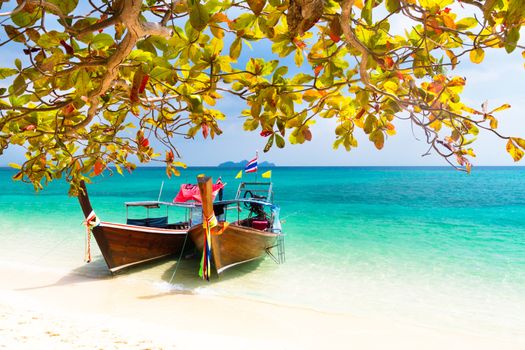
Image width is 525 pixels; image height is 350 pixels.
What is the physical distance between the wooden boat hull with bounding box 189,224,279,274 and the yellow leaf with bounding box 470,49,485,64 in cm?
701

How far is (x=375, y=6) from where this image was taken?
1198mm

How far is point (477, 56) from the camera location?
4.33 feet

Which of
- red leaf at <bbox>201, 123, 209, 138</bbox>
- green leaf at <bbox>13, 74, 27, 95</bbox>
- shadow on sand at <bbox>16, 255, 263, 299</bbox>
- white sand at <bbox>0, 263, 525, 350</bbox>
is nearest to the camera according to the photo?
green leaf at <bbox>13, 74, 27, 95</bbox>

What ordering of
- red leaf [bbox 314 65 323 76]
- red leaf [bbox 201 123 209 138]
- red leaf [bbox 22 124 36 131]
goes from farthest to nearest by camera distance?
red leaf [bbox 201 123 209 138] < red leaf [bbox 22 124 36 131] < red leaf [bbox 314 65 323 76]

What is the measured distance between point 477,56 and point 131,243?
8.74 meters

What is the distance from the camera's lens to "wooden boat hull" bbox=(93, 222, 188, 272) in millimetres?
8414

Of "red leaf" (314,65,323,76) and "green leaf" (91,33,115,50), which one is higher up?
"green leaf" (91,33,115,50)

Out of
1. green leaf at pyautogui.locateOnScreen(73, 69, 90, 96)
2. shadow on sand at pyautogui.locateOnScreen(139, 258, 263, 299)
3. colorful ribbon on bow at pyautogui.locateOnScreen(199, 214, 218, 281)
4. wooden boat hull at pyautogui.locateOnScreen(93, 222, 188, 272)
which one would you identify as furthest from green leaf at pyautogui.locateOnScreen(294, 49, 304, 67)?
wooden boat hull at pyautogui.locateOnScreen(93, 222, 188, 272)

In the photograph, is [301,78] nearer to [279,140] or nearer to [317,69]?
[317,69]

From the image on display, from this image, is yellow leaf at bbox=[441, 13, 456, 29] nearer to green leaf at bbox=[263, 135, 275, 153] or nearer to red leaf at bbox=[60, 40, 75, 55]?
green leaf at bbox=[263, 135, 275, 153]

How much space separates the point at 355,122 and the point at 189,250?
939 cm

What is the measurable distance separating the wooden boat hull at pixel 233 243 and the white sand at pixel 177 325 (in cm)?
110

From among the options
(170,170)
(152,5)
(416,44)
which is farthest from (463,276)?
(152,5)

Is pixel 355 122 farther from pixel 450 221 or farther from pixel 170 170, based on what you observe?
pixel 450 221
